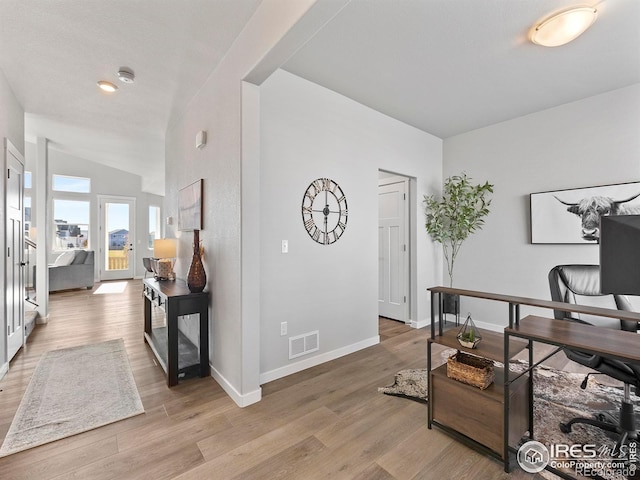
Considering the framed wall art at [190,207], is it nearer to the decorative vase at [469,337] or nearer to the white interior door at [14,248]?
the white interior door at [14,248]

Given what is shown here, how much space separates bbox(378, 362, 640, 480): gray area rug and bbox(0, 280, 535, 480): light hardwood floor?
148 mm

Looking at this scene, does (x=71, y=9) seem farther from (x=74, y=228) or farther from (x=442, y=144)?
(x=74, y=228)

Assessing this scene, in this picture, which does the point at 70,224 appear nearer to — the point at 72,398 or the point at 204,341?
the point at 72,398

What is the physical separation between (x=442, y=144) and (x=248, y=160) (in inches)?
137

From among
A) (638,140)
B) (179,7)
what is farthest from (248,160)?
(638,140)

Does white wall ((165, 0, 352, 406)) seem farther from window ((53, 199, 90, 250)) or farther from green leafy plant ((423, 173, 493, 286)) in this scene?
window ((53, 199, 90, 250))

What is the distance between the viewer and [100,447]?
1.77 metres

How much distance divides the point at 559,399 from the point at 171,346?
3.04m

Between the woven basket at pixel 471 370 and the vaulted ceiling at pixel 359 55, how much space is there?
2288 millimetres

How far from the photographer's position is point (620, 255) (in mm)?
1144

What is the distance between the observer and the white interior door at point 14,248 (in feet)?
9.54

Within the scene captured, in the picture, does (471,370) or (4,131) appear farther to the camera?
(4,131)

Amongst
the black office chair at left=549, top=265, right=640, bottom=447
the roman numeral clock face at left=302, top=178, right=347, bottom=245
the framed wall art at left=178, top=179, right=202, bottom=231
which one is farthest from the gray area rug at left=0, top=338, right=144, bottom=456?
the black office chair at left=549, top=265, right=640, bottom=447

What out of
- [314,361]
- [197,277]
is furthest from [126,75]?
[314,361]
